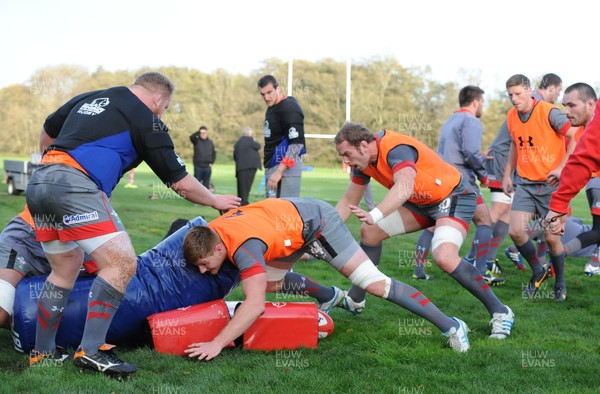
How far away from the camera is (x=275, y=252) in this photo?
15.3 feet

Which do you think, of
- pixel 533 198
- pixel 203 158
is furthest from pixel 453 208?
pixel 203 158

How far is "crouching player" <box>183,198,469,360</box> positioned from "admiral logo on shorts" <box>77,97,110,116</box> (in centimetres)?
98

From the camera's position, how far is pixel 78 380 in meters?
3.94

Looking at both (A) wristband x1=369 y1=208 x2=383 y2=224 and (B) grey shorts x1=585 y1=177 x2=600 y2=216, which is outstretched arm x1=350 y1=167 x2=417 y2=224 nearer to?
(A) wristband x1=369 y1=208 x2=383 y2=224

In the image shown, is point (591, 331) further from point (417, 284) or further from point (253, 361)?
point (253, 361)

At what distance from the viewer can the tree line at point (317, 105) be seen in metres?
47.8

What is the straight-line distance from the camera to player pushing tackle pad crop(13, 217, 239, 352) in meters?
4.57

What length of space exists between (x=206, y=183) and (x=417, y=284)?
13.0 m

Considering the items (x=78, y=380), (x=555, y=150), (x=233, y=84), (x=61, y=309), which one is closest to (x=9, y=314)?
(x=61, y=309)

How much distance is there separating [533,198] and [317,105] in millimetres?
41506

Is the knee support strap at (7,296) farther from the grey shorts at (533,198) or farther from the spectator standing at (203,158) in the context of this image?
the spectator standing at (203,158)

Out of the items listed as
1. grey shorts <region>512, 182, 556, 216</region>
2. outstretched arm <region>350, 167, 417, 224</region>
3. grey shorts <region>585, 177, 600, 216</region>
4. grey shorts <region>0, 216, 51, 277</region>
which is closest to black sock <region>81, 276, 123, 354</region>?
grey shorts <region>0, 216, 51, 277</region>

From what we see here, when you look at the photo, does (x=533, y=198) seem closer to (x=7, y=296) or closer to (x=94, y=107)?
(x=94, y=107)

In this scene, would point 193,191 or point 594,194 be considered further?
point 594,194
